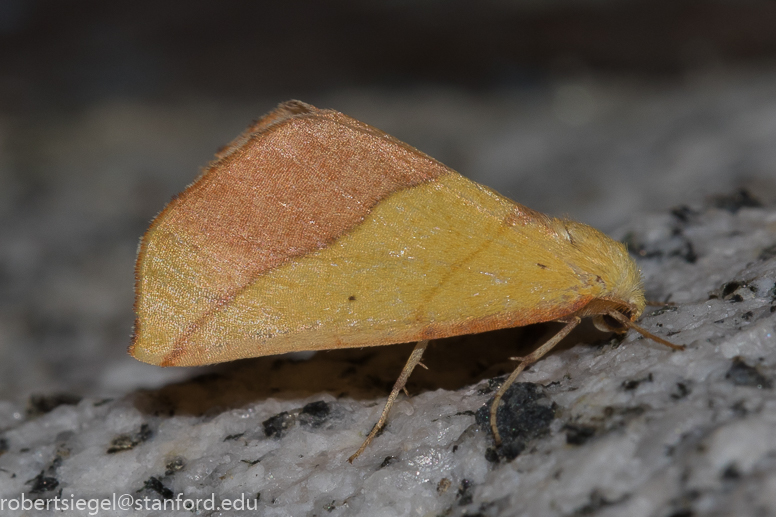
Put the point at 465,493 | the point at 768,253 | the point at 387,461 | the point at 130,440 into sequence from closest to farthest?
the point at 465,493
the point at 387,461
the point at 130,440
the point at 768,253

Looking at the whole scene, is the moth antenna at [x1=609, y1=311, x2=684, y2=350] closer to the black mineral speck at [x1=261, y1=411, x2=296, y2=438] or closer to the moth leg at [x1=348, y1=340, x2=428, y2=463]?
the moth leg at [x1=348, y1=340, x2=428, y2=463]

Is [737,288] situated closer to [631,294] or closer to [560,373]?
[631,294]

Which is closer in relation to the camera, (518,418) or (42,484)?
(518,418)

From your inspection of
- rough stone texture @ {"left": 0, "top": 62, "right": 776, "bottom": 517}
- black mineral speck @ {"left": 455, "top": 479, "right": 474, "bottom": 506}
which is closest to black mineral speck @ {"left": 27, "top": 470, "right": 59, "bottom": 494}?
rough stone texture @ {"left": 0, "top": 62, "right": 776, "bottom": 517}

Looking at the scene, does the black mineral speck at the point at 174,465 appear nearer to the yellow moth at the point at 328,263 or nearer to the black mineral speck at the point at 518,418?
the yellow moth at the point at 328,263

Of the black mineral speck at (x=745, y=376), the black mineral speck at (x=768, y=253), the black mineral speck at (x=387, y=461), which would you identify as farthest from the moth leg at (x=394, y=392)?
the black mineral speck at (x=768, y=253)

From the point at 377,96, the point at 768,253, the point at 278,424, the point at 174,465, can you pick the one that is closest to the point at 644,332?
the point at 768,253

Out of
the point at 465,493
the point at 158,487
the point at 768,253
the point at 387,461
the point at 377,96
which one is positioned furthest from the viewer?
the point at 377,96

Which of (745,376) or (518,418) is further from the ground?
(745,376)

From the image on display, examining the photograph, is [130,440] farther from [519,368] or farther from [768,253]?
[768,253]
